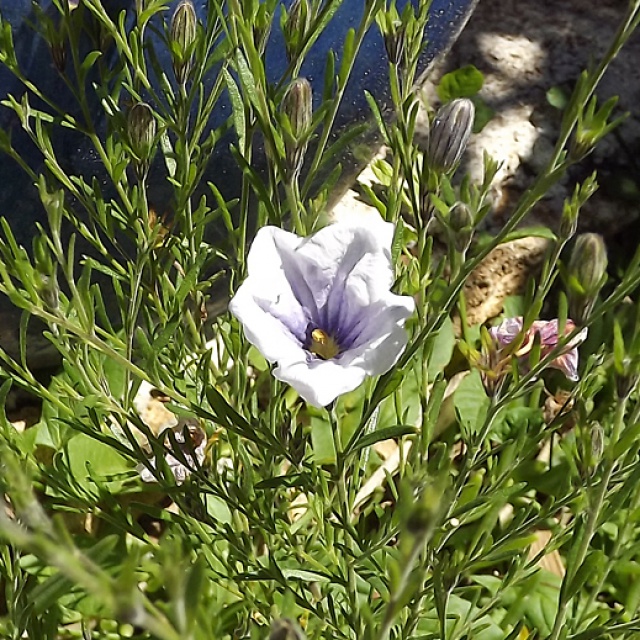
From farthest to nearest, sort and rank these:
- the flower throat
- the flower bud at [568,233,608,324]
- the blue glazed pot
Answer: the blue glazed pot
the flower throat
the flower bud at [568,233,608,324]

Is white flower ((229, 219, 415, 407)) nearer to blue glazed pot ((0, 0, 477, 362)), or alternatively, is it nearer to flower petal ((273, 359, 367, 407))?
flower petal ((273, 359, 367, 407))

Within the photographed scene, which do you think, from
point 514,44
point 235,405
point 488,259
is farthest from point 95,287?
point 514,44

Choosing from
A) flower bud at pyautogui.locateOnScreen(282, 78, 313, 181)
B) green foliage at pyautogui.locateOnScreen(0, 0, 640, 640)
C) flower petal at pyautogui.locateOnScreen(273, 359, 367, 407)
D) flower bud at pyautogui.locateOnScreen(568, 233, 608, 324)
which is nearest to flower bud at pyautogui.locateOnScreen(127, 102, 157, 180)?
green foliage at pyautogui.locateOnScreen(0, 0, 640, 640)

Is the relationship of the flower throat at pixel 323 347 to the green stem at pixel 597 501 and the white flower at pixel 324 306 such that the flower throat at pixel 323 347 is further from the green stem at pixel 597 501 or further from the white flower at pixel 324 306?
the green stem at pixel 597 501

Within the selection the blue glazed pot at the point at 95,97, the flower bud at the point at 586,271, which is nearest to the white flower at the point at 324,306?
the flower bud at the point at 586,271

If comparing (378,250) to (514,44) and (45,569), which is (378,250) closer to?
(45,569)

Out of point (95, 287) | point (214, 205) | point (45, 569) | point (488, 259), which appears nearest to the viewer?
point (95, 287)
